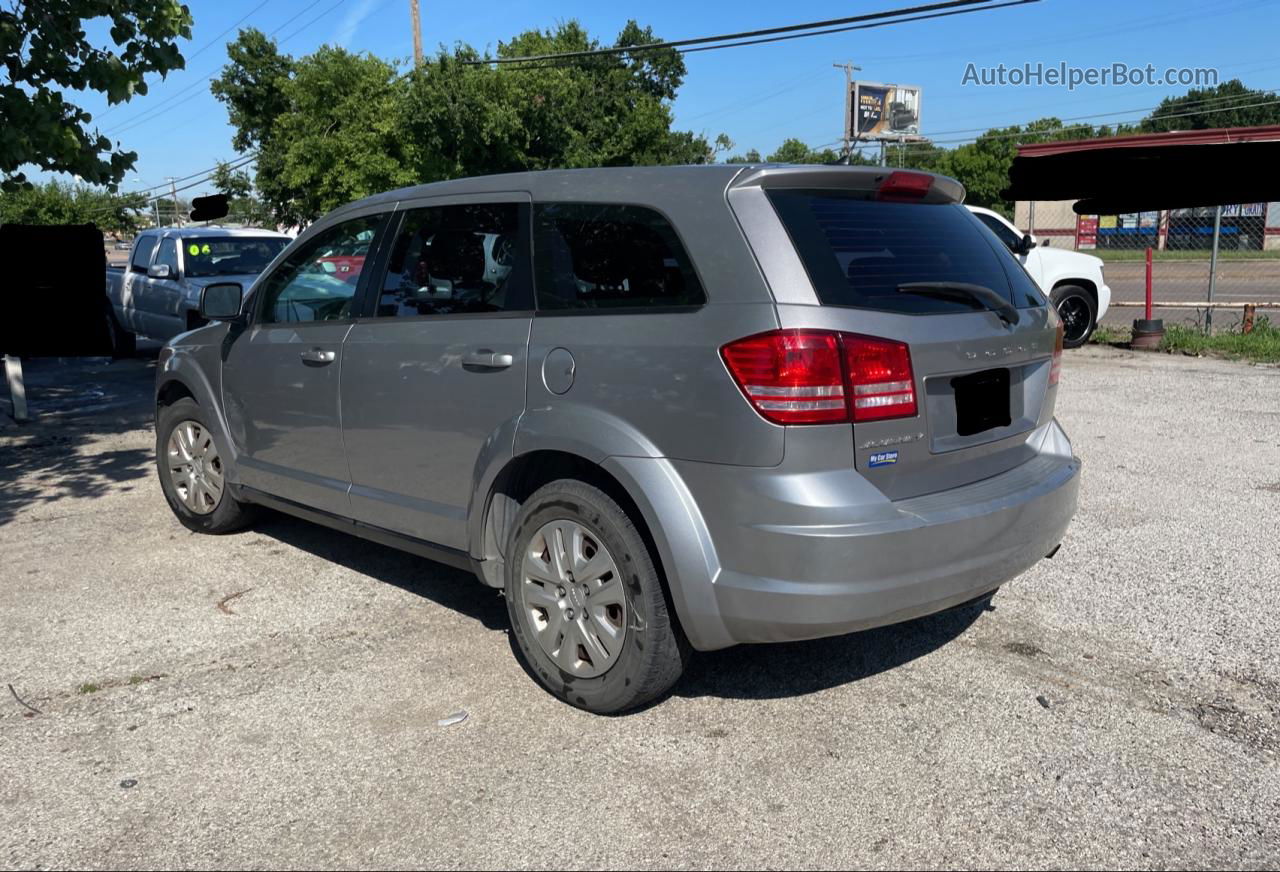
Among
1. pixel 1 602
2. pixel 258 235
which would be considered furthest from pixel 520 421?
pixel 258 235

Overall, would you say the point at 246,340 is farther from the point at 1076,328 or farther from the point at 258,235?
the point at 1076,328

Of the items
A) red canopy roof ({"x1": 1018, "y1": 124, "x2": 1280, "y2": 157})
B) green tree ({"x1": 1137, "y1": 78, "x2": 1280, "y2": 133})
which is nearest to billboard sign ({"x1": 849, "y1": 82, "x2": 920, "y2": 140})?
green tree ({"x1": 1137, "y1": 78, "x2": 1280, "y2": 133})

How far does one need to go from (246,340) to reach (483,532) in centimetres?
210

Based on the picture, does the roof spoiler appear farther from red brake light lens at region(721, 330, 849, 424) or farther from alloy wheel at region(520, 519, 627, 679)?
alloy wheel at region(520, 519, 627, 679)

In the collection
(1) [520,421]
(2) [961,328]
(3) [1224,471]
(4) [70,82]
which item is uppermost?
(4) [70,82]

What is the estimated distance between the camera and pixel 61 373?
541 inches

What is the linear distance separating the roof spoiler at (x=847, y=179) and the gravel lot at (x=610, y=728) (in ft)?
5.84

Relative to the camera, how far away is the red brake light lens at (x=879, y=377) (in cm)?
323

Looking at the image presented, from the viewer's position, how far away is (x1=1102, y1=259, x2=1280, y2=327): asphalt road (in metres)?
19.2

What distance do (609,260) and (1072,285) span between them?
12095 millimetres

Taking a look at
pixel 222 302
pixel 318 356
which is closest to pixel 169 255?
pixel 222 302

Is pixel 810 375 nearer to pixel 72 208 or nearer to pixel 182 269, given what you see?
pixel 182 269

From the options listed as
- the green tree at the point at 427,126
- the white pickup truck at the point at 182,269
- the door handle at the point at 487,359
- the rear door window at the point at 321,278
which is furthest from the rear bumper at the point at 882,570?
the green tree at the point at 427,126

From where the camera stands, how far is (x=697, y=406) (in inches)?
131
